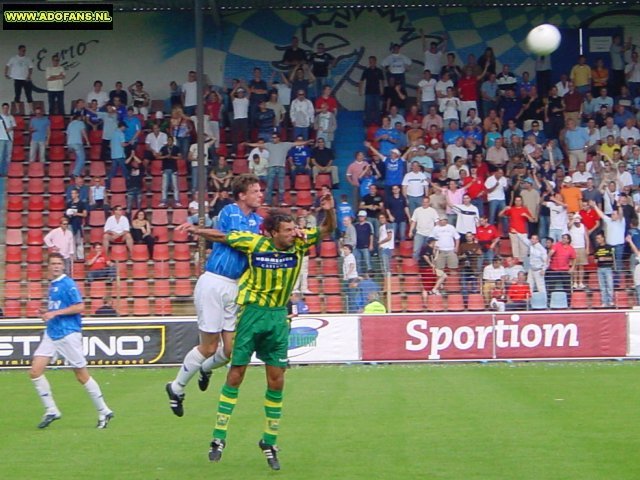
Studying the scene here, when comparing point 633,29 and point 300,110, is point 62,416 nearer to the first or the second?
point 300,110

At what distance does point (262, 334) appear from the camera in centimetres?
929

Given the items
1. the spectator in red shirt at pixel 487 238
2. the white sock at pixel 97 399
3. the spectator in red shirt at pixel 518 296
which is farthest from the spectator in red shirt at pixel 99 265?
the white sock at pixel 97 399

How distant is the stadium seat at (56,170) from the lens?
93.9ft

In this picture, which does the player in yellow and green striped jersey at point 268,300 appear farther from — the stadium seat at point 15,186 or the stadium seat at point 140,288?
the stadium seat at point 15,186

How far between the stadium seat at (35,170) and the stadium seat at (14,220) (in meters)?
1.28

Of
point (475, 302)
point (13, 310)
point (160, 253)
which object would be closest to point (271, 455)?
point (475, 302)

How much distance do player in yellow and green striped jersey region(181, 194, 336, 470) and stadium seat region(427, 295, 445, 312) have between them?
13532 mm

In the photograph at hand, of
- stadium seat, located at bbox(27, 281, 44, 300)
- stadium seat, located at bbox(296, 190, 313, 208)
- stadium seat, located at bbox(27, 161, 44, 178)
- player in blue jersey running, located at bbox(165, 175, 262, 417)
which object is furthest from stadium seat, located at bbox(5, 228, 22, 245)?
player in blue jersey running, located at bbox(165, 175, 262, 417)

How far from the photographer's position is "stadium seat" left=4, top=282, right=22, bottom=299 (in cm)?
2297

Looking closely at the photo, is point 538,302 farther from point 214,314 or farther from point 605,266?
point 214,314

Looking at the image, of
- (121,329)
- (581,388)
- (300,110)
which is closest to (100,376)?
(121,329)

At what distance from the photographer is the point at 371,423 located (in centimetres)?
1222

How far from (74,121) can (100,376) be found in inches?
395

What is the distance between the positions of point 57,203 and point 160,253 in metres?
3.62
